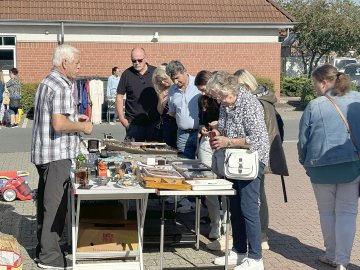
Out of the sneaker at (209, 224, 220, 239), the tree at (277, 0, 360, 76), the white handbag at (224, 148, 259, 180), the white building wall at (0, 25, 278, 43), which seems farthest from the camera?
the tree at (277, 0, 360, 76)

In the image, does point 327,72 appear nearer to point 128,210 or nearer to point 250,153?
point 250,153

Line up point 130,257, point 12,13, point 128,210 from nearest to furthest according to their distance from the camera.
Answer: point 130,257, point 128,210, point 12,13

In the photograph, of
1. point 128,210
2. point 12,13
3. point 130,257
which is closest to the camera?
point 130,257

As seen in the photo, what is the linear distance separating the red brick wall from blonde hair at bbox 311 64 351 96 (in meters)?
18.8

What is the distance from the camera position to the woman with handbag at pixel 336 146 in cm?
595

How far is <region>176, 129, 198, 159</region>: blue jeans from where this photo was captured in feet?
24.4

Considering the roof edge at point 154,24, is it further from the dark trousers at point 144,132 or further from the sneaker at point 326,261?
the sneaker at point 326,261

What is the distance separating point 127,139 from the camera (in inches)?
344

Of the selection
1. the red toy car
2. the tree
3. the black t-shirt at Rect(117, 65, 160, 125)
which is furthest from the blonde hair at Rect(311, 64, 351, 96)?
the tree

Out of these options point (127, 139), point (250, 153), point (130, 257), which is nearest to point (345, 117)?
point (250, 153)

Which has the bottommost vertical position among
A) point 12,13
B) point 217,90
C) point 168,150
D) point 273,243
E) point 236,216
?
point 273,243

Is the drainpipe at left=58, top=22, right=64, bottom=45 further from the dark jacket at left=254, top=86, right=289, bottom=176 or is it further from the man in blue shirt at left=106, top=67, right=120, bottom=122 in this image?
the dark jacket at left=254, top=86, right=289, bottom=176

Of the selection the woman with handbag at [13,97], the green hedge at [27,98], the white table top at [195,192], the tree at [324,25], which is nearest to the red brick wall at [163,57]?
the green hedge at [27,98]

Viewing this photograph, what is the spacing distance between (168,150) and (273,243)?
154 centimetres
